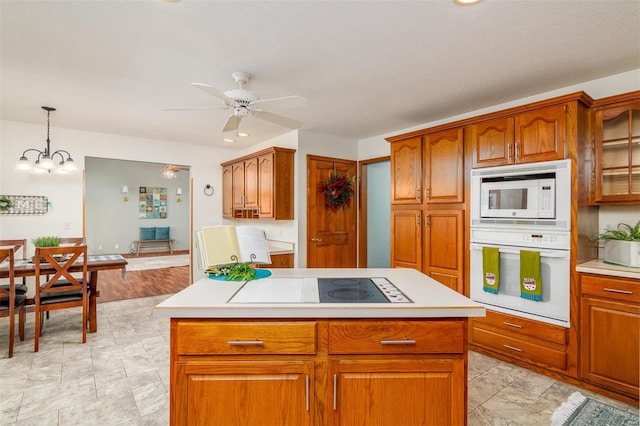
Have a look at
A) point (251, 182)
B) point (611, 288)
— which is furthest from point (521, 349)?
point (251, 182)

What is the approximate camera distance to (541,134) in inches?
101

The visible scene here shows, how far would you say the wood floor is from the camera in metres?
5.08

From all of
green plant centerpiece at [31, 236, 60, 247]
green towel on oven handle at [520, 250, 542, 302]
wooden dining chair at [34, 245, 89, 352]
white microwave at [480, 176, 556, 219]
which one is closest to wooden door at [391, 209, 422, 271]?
white microwave at [480, 176, 556, 219]

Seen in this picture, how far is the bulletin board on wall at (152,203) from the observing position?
31.4 feet

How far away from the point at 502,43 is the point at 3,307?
4.56 m

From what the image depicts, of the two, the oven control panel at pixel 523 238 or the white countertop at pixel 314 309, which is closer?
the white countertop at pixel 314 309

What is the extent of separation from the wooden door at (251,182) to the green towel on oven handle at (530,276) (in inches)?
131

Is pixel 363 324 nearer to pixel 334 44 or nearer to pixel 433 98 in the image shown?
pixel 334 44

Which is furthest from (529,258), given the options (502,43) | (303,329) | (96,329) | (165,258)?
(165,258)

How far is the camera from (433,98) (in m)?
3.14

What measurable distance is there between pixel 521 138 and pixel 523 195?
476 mm

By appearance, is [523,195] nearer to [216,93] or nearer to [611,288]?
[611,288]

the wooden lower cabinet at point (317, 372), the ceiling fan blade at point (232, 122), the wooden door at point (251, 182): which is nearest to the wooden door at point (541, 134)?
the wooden lower cabinet at point (317, 372)

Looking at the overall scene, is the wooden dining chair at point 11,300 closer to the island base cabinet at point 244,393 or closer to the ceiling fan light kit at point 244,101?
the ceiling fan light kit at point 244,101
